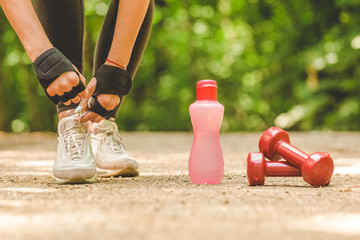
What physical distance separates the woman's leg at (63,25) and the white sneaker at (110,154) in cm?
22

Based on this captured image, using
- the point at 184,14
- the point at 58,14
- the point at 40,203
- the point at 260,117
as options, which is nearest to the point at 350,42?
the point at 260,117

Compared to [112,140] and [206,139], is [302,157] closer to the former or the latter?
[206,139]

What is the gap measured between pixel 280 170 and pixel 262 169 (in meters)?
0.10

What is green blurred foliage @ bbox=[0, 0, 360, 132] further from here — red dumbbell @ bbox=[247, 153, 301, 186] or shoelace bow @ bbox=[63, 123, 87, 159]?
shoelace bow @ bbox=[63, 123, 87, 159]

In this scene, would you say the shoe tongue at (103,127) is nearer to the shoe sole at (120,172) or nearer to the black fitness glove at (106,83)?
the shoe sole at (120,172)

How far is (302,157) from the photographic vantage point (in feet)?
5.27

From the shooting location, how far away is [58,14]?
1871mm

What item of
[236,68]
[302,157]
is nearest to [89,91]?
[302,157]

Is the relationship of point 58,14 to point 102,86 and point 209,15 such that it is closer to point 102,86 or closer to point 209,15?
point 102,86

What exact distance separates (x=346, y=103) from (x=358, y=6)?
5.68 feet

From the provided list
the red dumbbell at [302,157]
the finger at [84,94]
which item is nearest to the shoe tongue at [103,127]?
the finger at [84,94]

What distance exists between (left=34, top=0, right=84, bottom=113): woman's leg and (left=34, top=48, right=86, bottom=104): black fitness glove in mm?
240

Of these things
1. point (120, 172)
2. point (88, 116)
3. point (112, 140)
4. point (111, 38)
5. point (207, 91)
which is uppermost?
point (111, 38)

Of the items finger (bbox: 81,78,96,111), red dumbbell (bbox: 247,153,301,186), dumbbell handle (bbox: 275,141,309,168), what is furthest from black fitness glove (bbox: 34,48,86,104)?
dumbbell handle (bbox: 275,141,309,168)
